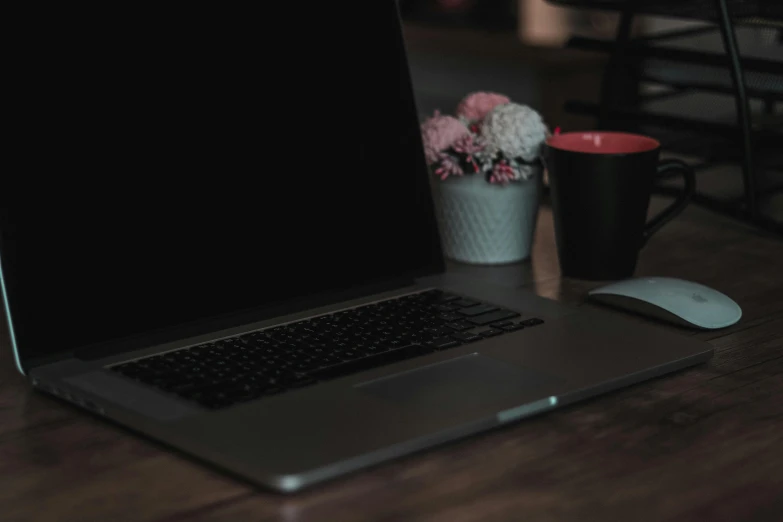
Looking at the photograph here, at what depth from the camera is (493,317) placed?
2.98 ft

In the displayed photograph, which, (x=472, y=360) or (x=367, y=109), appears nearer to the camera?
(x=472, y=360)

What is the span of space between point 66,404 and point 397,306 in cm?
30

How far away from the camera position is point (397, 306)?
0.93 meters

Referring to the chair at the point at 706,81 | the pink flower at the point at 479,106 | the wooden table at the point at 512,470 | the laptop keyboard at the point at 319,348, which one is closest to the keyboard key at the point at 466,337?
the laptop keyboard at the point at 319,348

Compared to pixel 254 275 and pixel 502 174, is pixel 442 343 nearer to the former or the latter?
pixel 254 275

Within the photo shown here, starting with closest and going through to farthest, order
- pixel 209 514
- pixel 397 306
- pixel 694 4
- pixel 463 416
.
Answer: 1. pixel 209 514
2. pixel 463 416
3. pixel 397 306
4. pixel 694 4

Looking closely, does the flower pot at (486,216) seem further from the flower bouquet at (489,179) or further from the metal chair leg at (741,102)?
the metal chair leg at (741,102)

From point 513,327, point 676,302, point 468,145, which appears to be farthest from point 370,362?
point 468,145

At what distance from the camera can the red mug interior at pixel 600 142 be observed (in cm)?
117

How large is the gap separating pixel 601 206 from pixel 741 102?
309mm

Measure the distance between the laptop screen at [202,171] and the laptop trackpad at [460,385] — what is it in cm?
20

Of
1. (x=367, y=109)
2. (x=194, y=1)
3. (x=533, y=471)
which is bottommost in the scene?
(x=533, y=471)

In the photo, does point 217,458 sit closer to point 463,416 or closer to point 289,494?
point 289,494

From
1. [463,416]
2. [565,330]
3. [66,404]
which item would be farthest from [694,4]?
[66,404]
